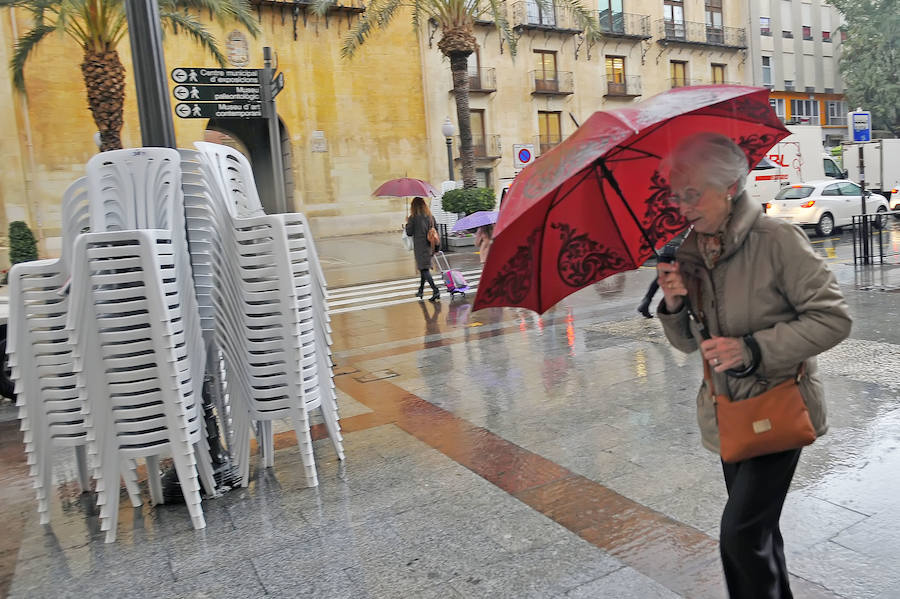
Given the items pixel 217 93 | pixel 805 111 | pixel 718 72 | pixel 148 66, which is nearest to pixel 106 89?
Answer: pixel 217 93

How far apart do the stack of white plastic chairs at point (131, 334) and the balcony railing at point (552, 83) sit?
3425 centimetres

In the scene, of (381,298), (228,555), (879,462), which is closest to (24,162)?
(381,298)

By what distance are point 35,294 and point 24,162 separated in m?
26.5

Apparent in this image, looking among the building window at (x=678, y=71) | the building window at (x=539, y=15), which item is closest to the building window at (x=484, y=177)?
the building window at (x=539, y=15)

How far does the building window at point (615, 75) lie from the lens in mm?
39281

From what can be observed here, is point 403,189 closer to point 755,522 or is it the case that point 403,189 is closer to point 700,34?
point 755,522

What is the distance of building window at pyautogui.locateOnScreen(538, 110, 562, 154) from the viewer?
122 feet

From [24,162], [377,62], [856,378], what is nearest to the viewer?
[856,378]

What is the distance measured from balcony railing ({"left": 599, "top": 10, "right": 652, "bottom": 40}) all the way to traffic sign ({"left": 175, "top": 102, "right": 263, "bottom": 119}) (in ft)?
110

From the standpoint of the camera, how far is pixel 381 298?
14.4 m

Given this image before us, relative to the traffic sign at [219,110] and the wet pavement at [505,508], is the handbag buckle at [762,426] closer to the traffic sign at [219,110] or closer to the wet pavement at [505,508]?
the wet pavement at [505,508]

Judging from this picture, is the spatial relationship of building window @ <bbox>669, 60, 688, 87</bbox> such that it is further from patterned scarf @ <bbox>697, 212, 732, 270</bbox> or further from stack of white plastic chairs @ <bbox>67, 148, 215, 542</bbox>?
patterned scarf @ <bbox>697, 212, 732, 270</bbox>

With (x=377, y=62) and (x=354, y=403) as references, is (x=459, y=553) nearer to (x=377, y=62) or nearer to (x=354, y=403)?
(x=354, y=403)

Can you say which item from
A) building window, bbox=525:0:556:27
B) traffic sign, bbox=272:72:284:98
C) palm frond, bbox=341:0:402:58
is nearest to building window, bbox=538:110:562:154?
building window, bbox=525:0:556:27
